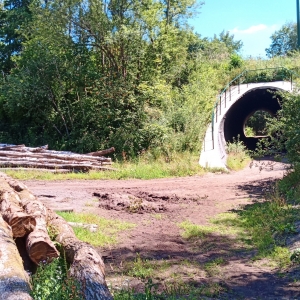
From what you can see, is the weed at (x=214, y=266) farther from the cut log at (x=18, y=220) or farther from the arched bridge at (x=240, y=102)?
the arched bridge at (x=240, y=102)

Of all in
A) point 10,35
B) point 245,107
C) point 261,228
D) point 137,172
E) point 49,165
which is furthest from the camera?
point 10,35

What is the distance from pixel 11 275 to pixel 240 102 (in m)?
22.1

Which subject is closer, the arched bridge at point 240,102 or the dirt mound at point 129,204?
the dirt mound at point 129,204

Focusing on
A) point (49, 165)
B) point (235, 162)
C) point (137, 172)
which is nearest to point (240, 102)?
point (235, 162)

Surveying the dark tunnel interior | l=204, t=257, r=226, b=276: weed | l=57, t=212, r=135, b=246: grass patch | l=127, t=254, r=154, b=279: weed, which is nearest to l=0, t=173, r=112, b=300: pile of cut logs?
l=57, t=212, r=135, b=246: grass patch

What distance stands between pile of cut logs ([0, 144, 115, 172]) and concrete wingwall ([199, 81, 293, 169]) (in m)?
4.22

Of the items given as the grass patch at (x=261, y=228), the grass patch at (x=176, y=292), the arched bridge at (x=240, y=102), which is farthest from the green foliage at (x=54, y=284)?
the arched bridge at (x=240, y=102)

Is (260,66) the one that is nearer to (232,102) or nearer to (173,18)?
(232,102)

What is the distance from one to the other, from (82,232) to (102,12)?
42.2 feet

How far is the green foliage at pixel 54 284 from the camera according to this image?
13.0 feet

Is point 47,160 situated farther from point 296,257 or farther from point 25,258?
point 296,257

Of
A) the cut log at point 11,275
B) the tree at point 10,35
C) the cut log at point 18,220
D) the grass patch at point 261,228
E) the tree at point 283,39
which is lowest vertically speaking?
the grass patch at point 261,228

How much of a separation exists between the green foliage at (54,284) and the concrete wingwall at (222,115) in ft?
35.3

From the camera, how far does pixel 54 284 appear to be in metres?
4.51
